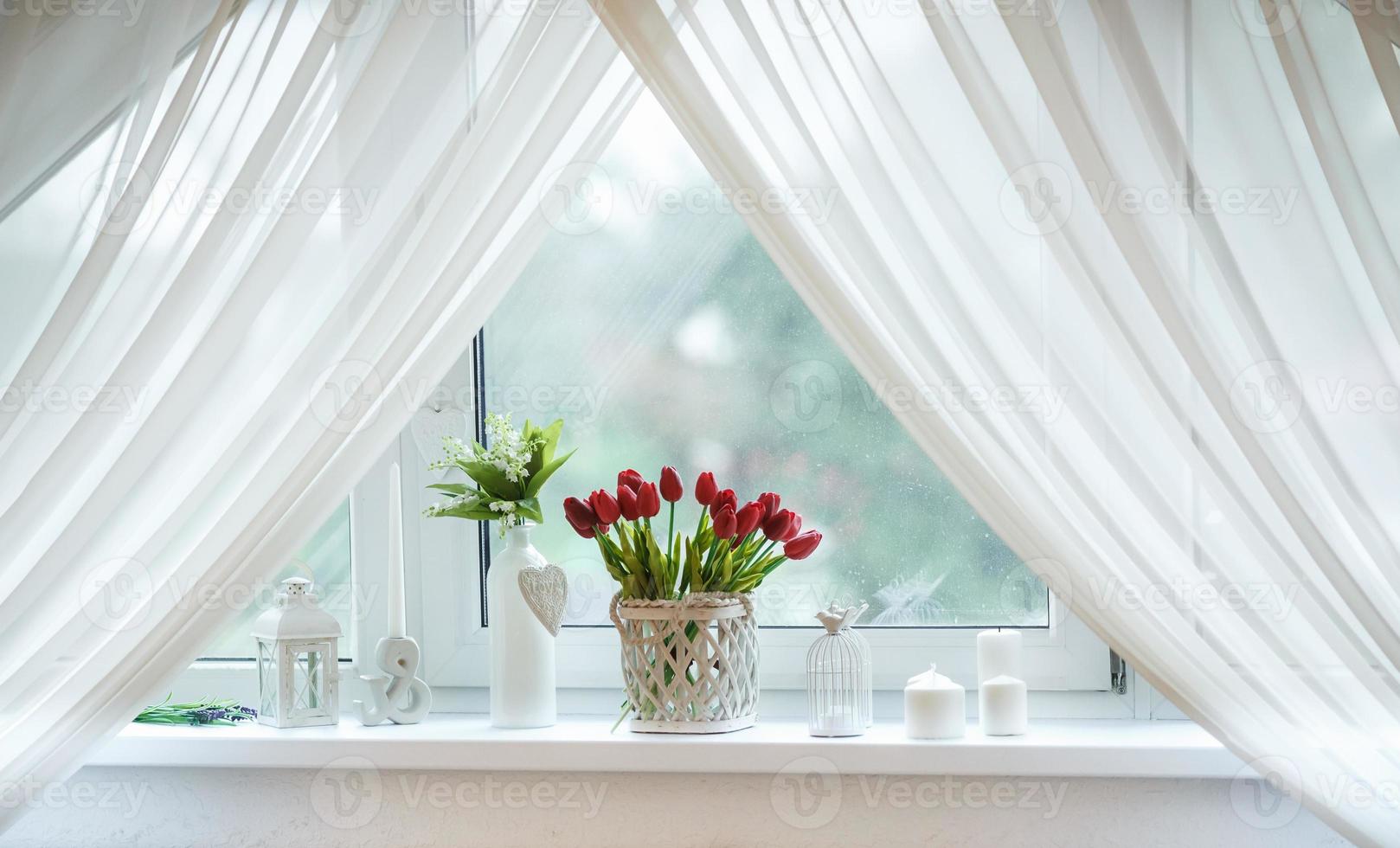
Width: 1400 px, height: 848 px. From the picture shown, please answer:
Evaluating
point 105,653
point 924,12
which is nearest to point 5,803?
point 105,653

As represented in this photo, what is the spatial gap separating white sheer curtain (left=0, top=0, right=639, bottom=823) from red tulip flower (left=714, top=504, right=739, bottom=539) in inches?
14.9

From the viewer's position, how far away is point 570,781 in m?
1.58

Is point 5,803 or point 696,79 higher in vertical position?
point 696,79

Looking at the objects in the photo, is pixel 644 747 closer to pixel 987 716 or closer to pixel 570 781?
pixel 570 781

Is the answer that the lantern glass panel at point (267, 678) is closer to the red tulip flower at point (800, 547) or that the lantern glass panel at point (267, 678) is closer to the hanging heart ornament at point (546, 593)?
the hanging heart ornament at point (546, 593)

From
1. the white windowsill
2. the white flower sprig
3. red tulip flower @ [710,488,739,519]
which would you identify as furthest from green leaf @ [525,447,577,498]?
the white windowsill

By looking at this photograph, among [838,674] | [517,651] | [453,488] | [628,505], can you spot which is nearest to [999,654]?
[838,674]

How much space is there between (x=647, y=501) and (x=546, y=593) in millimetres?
198

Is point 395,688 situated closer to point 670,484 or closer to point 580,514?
point 580,514

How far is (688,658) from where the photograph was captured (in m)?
1.54

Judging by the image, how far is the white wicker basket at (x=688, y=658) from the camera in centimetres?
154

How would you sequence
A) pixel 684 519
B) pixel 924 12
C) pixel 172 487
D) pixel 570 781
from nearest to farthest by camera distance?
1. pixel 924 12
2. pixel 172 487
3. pixel 570 781
4. pixel 684 519

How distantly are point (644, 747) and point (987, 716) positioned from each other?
0.44 meters

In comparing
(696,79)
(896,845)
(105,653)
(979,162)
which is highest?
(696,79)
